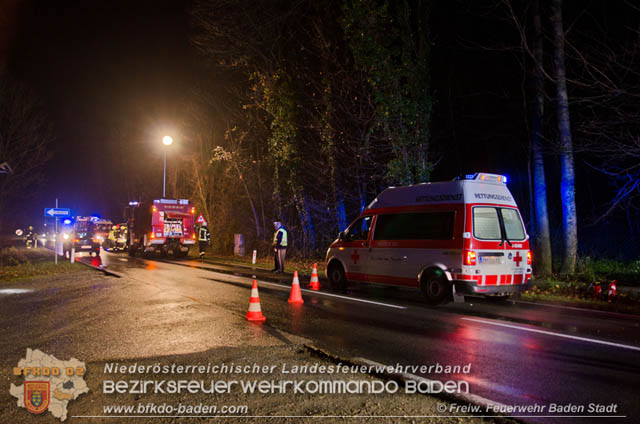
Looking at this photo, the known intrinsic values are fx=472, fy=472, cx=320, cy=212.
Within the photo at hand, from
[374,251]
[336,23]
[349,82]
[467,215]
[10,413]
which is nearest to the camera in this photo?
[10,413]

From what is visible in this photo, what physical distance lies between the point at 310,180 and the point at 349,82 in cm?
636

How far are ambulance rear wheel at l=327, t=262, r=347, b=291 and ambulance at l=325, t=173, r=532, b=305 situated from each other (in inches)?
43.5

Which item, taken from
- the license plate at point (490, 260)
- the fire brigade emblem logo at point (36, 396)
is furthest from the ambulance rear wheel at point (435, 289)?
the fire brigade emblem logo at point (36, 396)

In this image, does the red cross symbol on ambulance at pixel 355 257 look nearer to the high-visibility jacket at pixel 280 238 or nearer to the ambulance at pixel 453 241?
the ambulance at pixel 453 241

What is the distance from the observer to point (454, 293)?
9.59m

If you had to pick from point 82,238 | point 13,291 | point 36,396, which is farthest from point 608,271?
point 82,238

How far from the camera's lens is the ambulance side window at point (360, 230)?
11.9 m

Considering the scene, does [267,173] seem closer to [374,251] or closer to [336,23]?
[336,23]

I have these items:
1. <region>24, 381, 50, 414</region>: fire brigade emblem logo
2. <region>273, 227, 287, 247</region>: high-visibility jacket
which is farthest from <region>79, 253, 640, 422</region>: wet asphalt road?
<region>273, 227, 287, 247</region>: high-visibility jacket

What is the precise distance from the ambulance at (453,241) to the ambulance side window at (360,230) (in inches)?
16.8

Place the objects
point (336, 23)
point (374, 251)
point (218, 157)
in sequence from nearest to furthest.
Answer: point (374, 251)
point (336, 23)
point (218, 157)

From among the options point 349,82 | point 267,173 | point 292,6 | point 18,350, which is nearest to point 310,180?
point 267,173

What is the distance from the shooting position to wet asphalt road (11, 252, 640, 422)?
192 inches

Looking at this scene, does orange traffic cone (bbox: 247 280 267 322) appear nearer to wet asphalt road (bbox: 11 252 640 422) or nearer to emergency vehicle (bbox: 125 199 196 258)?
wet asphalt road (bbox: 11 252 640 422)
